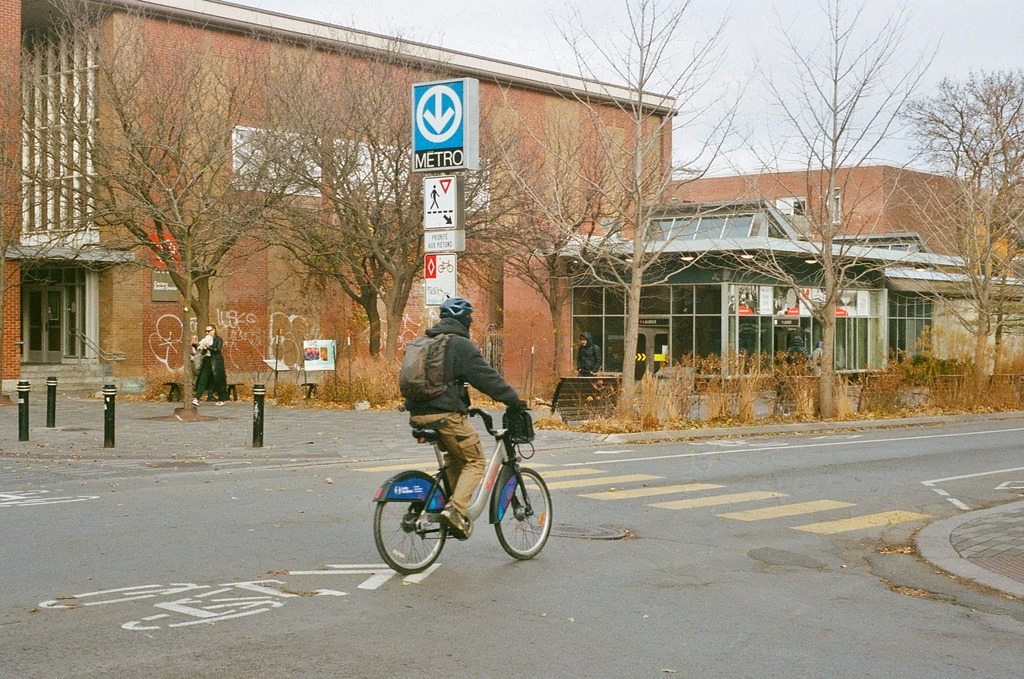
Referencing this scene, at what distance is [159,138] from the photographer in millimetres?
23828

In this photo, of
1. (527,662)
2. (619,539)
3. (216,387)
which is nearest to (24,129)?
(216,387)

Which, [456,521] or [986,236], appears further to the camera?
[986,236]

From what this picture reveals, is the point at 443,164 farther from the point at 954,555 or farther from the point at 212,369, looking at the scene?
the point at 212,369

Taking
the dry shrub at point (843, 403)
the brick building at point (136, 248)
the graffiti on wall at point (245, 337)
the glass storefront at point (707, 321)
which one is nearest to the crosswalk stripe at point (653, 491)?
the dry shrub at point (843, 403)

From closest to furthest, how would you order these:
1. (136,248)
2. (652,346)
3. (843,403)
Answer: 1. (843,403)
2. (136,248)
3. (652,346)

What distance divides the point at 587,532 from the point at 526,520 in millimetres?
1323

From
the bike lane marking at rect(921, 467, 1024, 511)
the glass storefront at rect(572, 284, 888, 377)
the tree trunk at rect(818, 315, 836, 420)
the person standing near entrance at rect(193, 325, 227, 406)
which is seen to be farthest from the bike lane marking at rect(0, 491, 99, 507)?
the glass storefront at rect(572, 284, 888, 377)

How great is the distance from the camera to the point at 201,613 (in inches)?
250

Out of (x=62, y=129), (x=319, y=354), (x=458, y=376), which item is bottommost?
(x=458, y=376)

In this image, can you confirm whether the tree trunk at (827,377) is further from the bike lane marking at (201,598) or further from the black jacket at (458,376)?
the bike lane marking at (201,598)

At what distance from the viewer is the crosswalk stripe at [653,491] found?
37.9ft

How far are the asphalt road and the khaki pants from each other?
0.56 m

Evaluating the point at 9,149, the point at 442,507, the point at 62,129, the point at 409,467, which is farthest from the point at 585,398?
the point at 9,149

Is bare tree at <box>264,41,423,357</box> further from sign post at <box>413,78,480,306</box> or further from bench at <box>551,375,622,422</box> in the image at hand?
sign post at <box>413,78,480,306</box>
